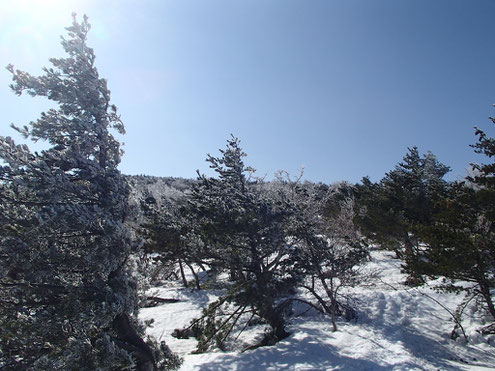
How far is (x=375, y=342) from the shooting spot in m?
13.7

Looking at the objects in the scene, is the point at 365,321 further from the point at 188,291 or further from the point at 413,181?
the point at 188,291

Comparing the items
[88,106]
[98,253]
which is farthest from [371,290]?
[88,106]

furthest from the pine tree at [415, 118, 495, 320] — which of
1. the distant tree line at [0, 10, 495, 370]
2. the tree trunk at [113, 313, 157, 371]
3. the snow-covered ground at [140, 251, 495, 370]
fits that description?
the tree trunk at [113, 313, 157, 371]

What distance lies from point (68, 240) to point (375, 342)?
13832 millimetres

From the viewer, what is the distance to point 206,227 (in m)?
12.9

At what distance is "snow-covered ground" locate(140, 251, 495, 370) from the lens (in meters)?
11.8

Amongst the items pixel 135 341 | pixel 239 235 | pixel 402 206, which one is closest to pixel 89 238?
pixel 135 341

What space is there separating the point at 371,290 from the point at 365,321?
3.65m

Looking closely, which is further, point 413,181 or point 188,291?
point 188,291

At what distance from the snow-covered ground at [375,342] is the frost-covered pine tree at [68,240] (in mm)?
5532

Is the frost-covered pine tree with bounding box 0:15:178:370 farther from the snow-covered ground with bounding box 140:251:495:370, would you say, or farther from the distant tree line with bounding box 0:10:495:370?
the snow-covered ground with bounding box 140:251:495:370

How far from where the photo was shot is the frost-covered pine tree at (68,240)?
746cm

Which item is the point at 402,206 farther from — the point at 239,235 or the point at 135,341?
the point at 135,341

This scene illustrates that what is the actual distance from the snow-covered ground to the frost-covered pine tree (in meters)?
5.53
